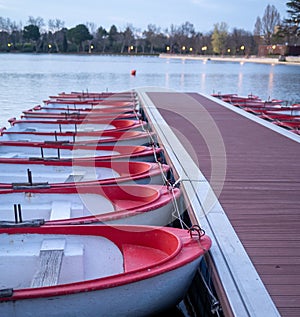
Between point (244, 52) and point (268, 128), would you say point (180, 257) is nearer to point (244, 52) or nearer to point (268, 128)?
point (268, 128)

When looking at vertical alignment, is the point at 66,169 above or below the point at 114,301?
above

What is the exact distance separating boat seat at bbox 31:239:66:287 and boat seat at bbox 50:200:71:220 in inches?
23.7

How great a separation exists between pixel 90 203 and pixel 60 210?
0.41 metres

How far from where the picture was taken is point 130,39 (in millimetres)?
107375

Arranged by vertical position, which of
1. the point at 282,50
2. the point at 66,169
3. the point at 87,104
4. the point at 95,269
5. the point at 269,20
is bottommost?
the point at 95,269

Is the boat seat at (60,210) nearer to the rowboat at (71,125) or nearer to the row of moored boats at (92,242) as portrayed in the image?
the row of moored boats at (92,242)

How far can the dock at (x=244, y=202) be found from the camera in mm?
2822

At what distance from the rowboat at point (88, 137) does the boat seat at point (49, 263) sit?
3.55 metres

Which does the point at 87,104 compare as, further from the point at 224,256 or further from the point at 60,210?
the point at 224,256

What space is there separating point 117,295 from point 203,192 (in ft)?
6.15

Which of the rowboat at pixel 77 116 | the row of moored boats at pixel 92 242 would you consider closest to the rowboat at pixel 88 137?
the row of moored boats at pixel 92 242

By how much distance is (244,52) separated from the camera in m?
97.4

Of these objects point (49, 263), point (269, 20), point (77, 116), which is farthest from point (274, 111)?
point (269, 20)

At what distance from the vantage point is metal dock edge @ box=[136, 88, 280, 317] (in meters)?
2.67
